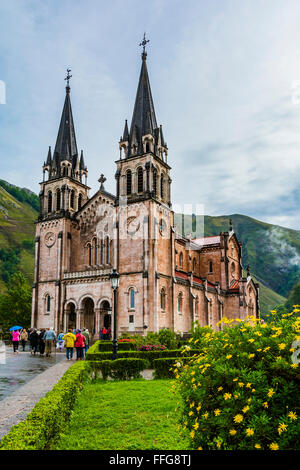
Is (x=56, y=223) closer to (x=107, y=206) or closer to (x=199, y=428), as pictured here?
(x=107, y=206)

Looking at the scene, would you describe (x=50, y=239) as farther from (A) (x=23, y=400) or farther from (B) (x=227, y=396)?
(B) (x=227, y=396)

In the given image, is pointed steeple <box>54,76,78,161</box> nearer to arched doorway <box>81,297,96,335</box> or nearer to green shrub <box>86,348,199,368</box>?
arched doorway <box>81,297,96,335</box>

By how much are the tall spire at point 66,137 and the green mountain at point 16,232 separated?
3348 inches

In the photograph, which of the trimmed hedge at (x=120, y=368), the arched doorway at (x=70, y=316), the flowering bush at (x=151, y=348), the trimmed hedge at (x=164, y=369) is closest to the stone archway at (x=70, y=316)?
the arched doorway at (x=70, y=316)

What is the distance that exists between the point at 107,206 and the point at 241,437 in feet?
125

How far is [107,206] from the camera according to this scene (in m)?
41.5

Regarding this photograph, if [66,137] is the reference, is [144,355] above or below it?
below

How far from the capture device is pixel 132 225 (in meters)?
37.9

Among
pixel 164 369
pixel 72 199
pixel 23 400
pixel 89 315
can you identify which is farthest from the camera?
pixel 72 199

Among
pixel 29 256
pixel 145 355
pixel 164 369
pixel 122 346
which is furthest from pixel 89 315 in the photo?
pixel 29 256

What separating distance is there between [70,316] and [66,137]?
71.4ft

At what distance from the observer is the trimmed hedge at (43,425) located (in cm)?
507

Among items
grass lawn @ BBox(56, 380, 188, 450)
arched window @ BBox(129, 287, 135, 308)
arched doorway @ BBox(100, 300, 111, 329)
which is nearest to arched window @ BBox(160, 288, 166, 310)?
arched window @ BBox(129, 287, 135, 308)

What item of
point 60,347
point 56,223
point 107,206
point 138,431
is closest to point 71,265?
point 56,223
